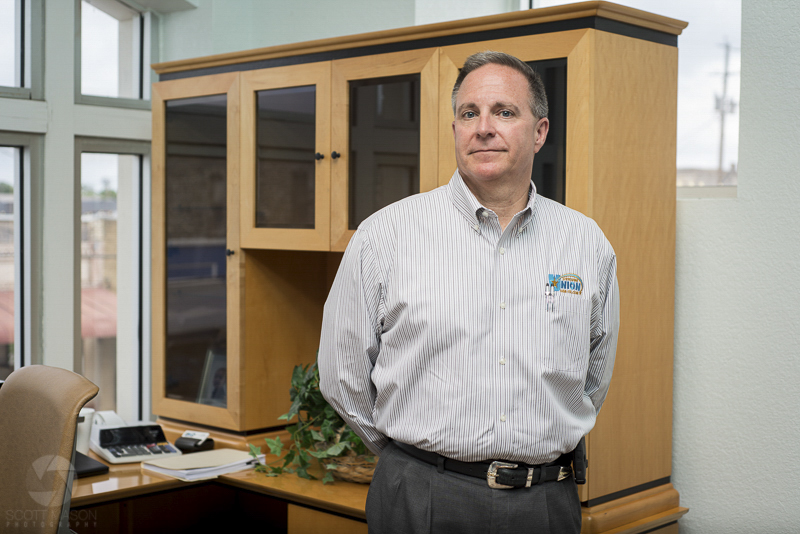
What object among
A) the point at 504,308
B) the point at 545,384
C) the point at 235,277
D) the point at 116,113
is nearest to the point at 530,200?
the point at 504,308

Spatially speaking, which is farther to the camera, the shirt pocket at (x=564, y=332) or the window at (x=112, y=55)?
the window at (x=112, y=55)

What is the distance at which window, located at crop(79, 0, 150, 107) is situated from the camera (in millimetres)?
3178

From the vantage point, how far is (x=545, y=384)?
160 centimetres

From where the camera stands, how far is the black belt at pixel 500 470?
5.15 ft

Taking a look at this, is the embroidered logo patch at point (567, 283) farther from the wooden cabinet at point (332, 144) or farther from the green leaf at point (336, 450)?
the green leaf at point (336, 450)

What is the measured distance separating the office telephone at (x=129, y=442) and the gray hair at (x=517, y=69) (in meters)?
1.73

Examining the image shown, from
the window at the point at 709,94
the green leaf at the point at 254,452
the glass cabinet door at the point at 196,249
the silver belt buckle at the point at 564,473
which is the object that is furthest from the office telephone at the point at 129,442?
the window at the point at 709,94

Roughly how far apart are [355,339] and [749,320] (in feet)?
4.00

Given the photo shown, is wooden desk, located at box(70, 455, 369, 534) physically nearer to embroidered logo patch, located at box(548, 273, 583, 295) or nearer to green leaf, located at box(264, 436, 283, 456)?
green leaf, located at box(264, 436, 283, 456)

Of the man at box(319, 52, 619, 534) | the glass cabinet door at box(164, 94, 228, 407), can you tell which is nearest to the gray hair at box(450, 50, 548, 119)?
the man at box(319, 52, 619, 534)

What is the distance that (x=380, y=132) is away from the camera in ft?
7.72

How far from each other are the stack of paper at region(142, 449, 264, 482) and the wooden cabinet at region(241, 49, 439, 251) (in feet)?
2.35

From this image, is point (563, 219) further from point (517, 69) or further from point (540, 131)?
point (517, 69)

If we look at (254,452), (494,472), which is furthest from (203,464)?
(494,472)
